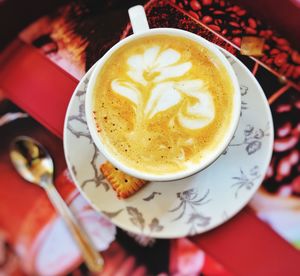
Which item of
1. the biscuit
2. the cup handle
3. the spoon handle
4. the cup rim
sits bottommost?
the spoon handle

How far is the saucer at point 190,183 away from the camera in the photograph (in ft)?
2.94

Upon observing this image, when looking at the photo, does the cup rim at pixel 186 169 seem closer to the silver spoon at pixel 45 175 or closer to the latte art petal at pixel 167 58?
the latte art petal at pixel 167 58

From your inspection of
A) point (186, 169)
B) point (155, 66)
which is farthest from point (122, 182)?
point (155, 66)

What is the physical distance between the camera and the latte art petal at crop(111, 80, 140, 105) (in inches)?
34.5

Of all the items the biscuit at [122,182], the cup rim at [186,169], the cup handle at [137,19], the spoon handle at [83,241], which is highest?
the cup handle at [137,19]

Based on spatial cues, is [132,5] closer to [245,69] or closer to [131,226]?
[245,69]

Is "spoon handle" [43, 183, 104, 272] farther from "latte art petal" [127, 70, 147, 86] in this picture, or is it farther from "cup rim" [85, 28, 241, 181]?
"latte art petal" [127, 70, 147, 86]

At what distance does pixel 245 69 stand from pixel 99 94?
30 centimetres

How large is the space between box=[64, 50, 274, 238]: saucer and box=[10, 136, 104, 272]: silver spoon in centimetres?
7

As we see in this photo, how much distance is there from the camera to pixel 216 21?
3.37 ft

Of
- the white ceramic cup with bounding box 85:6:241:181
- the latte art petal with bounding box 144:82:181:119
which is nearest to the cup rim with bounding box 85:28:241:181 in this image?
the white ceramic cup with bounding box 85:6:241:181

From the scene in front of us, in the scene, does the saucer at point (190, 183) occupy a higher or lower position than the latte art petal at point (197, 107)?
lower

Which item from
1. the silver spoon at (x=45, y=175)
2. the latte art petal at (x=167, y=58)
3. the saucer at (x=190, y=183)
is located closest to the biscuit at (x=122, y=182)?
the saucer at (x=190, y=183)

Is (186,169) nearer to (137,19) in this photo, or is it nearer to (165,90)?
(165,90)
